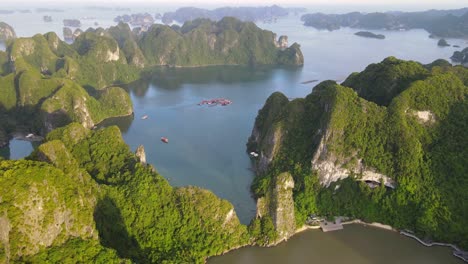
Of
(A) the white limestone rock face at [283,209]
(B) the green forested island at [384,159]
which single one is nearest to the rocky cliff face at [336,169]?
(B) the green forested island at [384,159]

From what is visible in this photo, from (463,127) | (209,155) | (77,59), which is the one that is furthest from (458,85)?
(77,59)

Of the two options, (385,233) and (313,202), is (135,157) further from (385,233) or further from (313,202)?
(385,233)

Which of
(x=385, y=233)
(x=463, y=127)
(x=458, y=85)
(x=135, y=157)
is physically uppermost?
(x=458, y=85)

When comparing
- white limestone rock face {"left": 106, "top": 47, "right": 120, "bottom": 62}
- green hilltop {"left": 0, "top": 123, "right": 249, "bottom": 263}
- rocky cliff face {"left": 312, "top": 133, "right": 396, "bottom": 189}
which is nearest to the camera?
green hilltop {"left": 0, "top": 123, "right": 249, "bottom": 263}

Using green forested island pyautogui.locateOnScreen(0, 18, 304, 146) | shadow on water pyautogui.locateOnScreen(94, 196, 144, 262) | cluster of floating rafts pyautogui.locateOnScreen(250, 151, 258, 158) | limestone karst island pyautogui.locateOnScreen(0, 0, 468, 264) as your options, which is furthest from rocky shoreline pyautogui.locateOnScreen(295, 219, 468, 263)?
green forested island pyautogui.locateOnScreen(0, 18, 304, 146)

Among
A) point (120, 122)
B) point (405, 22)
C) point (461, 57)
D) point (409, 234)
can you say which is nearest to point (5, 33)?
point (120, 122)

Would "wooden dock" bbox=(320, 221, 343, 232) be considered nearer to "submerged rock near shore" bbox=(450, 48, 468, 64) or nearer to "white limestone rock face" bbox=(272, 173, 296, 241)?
"white limestone rock face" bbox=(272, 173, 296, 241)
